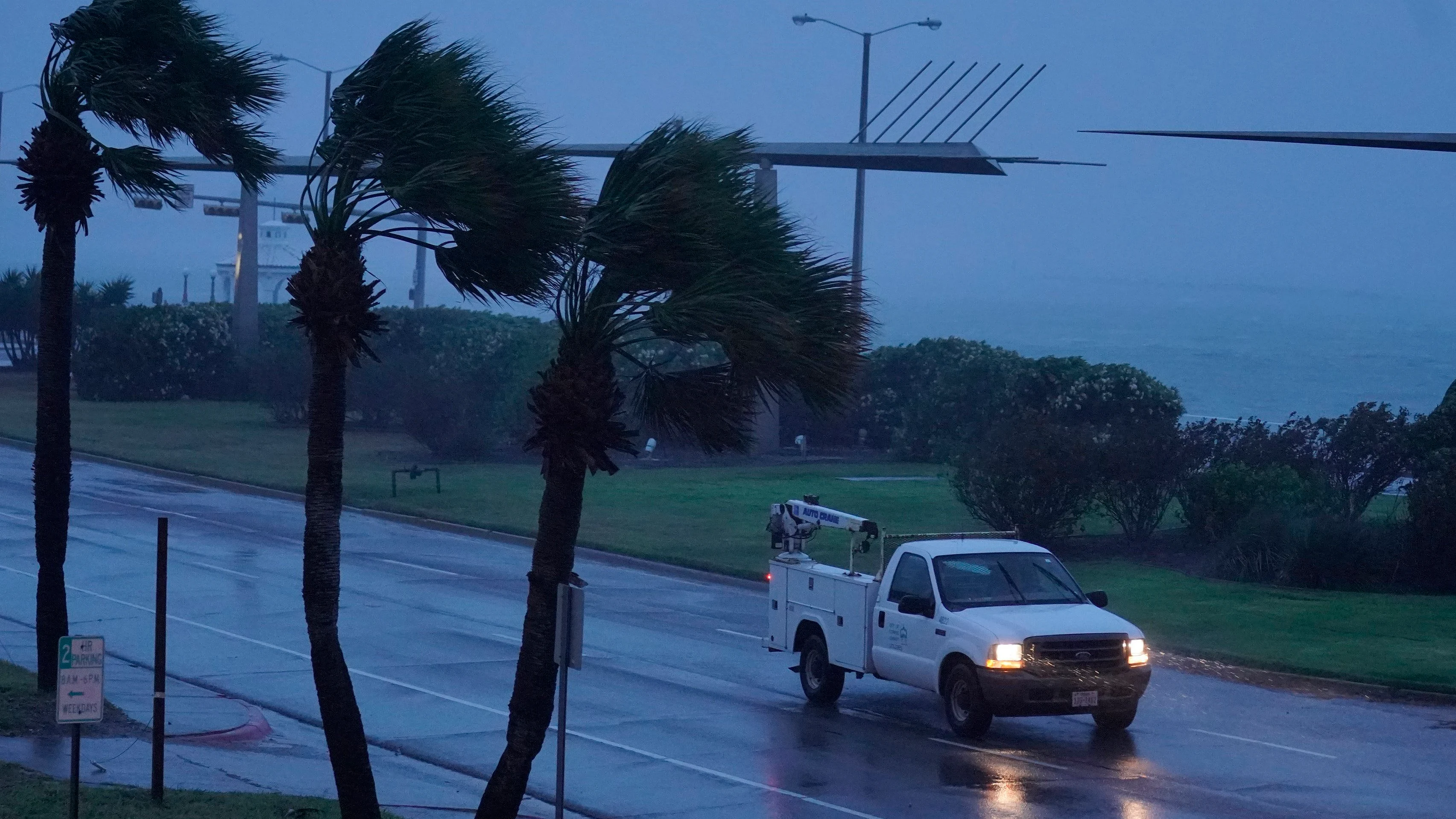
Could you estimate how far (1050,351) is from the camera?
175125mm

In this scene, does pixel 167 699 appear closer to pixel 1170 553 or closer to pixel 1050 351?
pixel 1170 553

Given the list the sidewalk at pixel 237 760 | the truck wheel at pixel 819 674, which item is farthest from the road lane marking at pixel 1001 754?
the sidewalk at pixel 237 760

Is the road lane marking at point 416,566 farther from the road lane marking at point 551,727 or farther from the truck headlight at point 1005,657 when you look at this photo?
the truck headlight at point 1005,657

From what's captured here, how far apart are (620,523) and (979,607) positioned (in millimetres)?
17969

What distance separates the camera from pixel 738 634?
2109 cm

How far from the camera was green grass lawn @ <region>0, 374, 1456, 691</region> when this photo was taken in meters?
20.4

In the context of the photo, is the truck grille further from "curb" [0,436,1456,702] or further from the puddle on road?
the puddle on road

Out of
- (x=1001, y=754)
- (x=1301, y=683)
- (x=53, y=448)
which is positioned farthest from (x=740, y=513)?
(x=53, y=448)

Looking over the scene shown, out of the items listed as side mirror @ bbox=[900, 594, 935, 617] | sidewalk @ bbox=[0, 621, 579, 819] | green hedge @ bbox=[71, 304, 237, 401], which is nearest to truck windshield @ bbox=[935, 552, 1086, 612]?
side mirror @ bbox=[900, 594, 935, 617]

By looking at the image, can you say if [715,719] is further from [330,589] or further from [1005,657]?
[330,589]

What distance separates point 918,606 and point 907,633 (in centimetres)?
44

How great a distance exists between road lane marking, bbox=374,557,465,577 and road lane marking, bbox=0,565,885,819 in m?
5.36

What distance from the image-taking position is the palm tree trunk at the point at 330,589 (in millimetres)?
9758

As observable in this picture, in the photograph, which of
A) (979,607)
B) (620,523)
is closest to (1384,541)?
(979,607)
